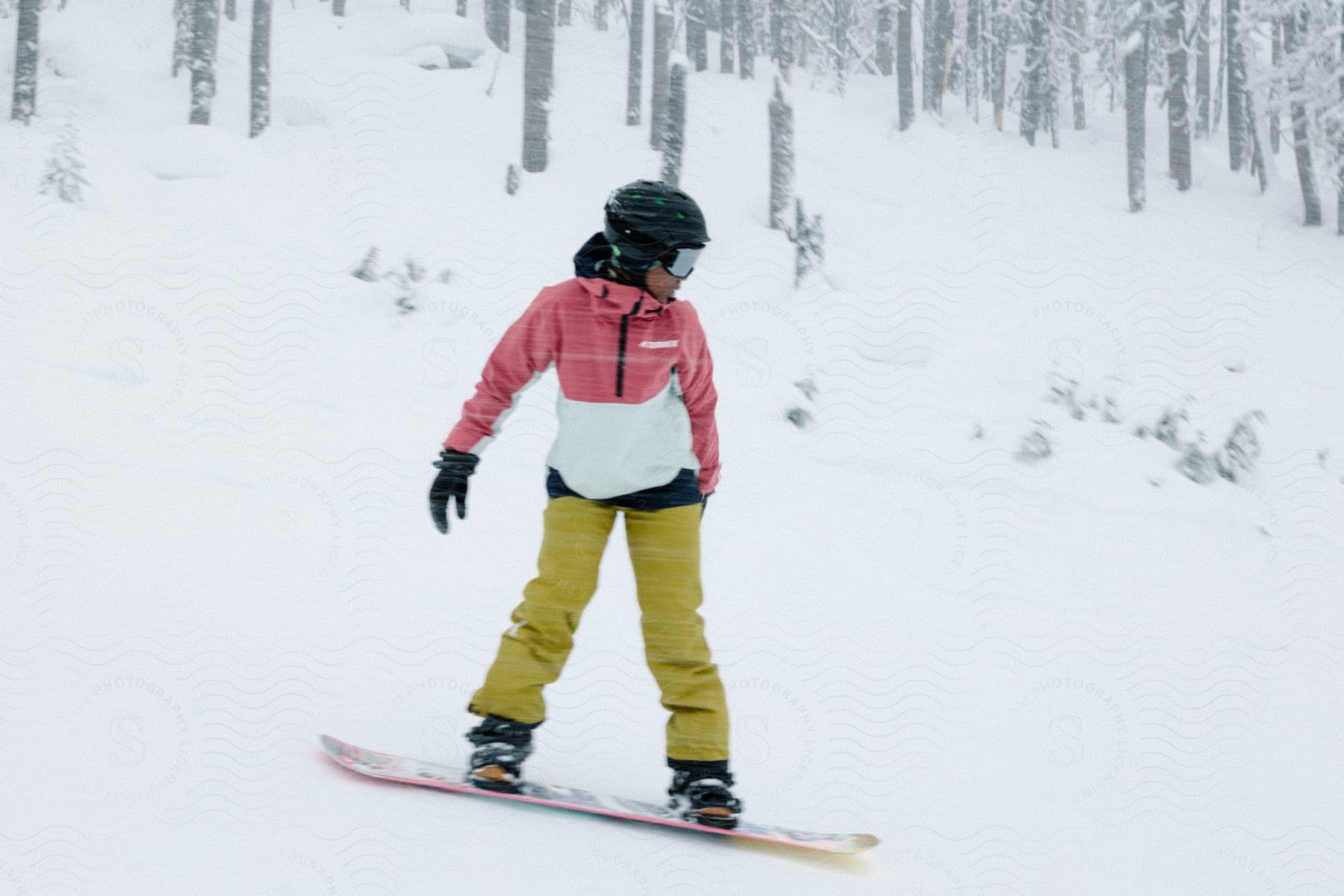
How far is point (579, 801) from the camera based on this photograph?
91.2 inches

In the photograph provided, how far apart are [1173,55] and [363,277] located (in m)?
15.0

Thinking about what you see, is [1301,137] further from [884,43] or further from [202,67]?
[202,67]

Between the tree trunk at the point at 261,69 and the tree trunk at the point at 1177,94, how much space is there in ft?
47.0

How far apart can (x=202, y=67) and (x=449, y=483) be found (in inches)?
442

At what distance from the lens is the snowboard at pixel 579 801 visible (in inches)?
89.1

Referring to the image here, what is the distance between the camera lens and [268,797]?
2143 mm

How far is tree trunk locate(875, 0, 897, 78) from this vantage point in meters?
22.7

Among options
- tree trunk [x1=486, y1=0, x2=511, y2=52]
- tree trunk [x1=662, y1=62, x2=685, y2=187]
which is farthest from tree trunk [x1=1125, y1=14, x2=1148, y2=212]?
tree trunk [x1=486, y1=0, x2=511, y2=52]

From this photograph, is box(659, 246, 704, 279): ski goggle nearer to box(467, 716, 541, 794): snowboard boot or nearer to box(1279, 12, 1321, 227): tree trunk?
box(467, 716, 541, 794): snowboard boot

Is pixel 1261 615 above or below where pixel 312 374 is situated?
below

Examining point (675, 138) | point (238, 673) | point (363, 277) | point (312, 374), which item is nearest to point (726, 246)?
point (675, 138)

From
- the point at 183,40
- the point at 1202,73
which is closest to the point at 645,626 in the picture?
the point at 183,40

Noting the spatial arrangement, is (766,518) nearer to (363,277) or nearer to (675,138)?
(363,277)

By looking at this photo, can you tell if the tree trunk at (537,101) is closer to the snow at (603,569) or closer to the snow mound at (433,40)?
the snow at (603,569)
